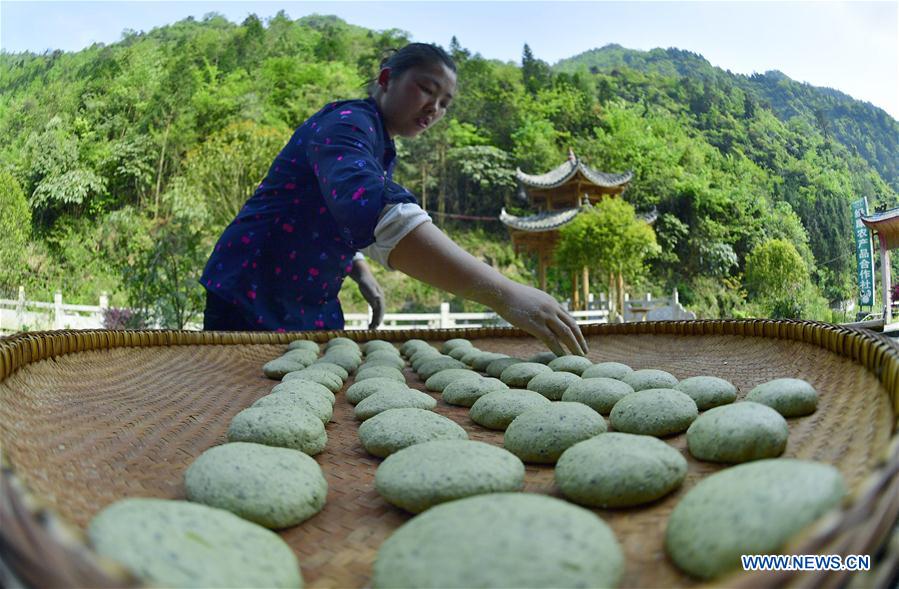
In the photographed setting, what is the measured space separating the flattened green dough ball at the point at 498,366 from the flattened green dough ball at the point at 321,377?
0.29 metres

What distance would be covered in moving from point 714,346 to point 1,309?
9.37 meters

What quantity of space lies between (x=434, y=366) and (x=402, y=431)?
52 cm

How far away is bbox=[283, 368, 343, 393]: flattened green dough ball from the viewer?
3.27 feet

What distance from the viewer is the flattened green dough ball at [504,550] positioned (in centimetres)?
33

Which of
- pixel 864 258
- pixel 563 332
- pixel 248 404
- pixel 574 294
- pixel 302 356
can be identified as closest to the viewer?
pixel 248 404

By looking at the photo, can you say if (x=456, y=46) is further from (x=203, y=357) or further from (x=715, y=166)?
(x=203, y=357)

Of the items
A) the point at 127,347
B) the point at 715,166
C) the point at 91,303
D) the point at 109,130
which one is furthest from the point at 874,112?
the point at 109,130

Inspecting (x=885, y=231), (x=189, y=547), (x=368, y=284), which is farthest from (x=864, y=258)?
(x=189, y=547)

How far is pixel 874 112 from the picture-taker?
592cm

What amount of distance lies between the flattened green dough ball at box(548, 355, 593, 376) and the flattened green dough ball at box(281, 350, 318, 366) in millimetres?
491

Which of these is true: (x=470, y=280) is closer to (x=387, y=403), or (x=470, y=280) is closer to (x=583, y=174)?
(x=387, y=403)

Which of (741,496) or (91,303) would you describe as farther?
(91,303)

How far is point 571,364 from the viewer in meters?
1.07

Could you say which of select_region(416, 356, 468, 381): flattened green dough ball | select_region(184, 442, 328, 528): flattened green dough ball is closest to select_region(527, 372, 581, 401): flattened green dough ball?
select_region(416, 356, 468, 381): flattened green dough ball
